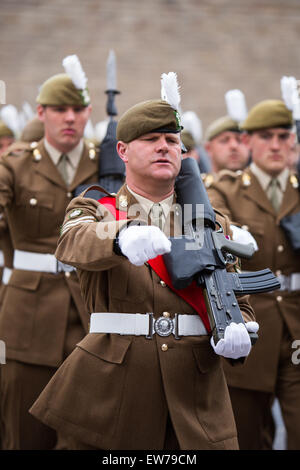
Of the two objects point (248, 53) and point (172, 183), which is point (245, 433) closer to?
point (172, 183)

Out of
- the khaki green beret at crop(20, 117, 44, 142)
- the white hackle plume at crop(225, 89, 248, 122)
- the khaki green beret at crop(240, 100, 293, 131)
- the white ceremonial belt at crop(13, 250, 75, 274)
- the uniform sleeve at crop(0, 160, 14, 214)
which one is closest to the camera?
the uniform sleeve at crop(0, 160, 14, 214)

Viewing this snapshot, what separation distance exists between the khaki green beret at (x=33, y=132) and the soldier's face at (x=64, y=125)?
101cm

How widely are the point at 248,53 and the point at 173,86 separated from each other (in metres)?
10.6

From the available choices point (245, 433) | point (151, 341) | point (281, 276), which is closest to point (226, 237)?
point (151, 341)

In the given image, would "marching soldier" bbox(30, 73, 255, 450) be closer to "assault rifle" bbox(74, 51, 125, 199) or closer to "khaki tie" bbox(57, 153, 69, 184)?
"assault rifle" bbox(74, 51, 125, 199)

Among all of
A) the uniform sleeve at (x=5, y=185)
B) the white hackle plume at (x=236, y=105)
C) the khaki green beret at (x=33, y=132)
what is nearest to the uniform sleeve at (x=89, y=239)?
the uniform sleeve at (x=5, y=185)

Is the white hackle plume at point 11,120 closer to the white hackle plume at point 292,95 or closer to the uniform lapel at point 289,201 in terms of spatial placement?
the white hackle plume at point 292,95

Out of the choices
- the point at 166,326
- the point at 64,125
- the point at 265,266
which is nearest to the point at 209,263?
the point at 166,326

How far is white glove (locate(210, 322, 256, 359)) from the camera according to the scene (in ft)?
9.99

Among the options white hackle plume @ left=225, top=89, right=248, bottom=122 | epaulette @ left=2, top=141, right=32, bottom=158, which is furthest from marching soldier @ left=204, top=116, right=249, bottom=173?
epaulette @ left=2, top=141, right=32, bottom=158

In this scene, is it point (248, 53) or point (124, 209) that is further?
point (248, 53)

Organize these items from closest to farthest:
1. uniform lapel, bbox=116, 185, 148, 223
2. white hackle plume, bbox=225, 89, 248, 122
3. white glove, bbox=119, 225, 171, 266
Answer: white glove, bbox=119, 225, 171, 266 → uniform lapel, bbox=116, 185, 148, 223 → white hackle plume, bbox=225, 89, 248, 122

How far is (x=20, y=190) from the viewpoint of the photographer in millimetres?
4969

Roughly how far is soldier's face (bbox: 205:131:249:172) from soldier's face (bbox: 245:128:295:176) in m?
1.70
